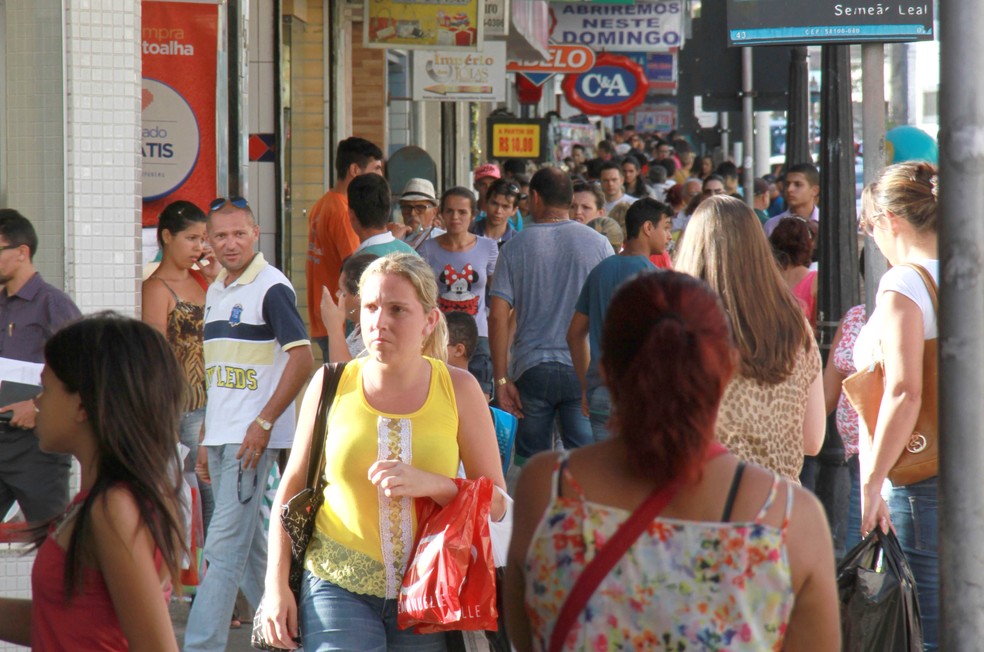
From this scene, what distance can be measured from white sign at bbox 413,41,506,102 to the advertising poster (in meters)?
2.50

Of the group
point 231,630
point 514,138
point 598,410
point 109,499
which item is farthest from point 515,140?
point 109,499

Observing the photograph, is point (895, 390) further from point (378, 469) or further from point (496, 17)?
point (496, 17)

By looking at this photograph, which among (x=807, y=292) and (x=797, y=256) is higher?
(x=797, y=256)

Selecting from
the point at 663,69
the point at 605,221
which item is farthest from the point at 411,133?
the point at 663,69

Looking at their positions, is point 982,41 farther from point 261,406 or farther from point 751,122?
point 751,122

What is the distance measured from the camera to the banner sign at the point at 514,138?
61.2 feet

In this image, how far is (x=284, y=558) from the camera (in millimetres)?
3686

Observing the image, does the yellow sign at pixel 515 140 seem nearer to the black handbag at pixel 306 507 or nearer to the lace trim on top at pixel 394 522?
the black handbag at pixel 306 507

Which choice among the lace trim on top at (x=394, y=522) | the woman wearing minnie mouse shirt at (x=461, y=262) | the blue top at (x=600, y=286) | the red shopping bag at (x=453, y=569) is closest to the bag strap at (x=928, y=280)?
the red shopping bag at (x=453, y=569)

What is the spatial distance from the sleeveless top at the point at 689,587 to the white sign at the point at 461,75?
43.2 ft

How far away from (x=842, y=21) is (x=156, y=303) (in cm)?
362

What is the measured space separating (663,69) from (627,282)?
3670 centimetres

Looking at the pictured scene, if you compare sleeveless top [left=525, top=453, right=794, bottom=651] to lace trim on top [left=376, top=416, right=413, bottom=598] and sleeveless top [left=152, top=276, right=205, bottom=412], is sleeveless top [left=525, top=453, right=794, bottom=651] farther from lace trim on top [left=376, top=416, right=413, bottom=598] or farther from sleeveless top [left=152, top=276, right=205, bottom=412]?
sleeveless top [left=152, top=276, right=205, bottom=412]

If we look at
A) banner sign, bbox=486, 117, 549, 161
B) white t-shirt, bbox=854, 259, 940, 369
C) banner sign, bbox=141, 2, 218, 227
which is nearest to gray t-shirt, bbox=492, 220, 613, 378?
banner sign, bbox=141, 2, 218, 227
